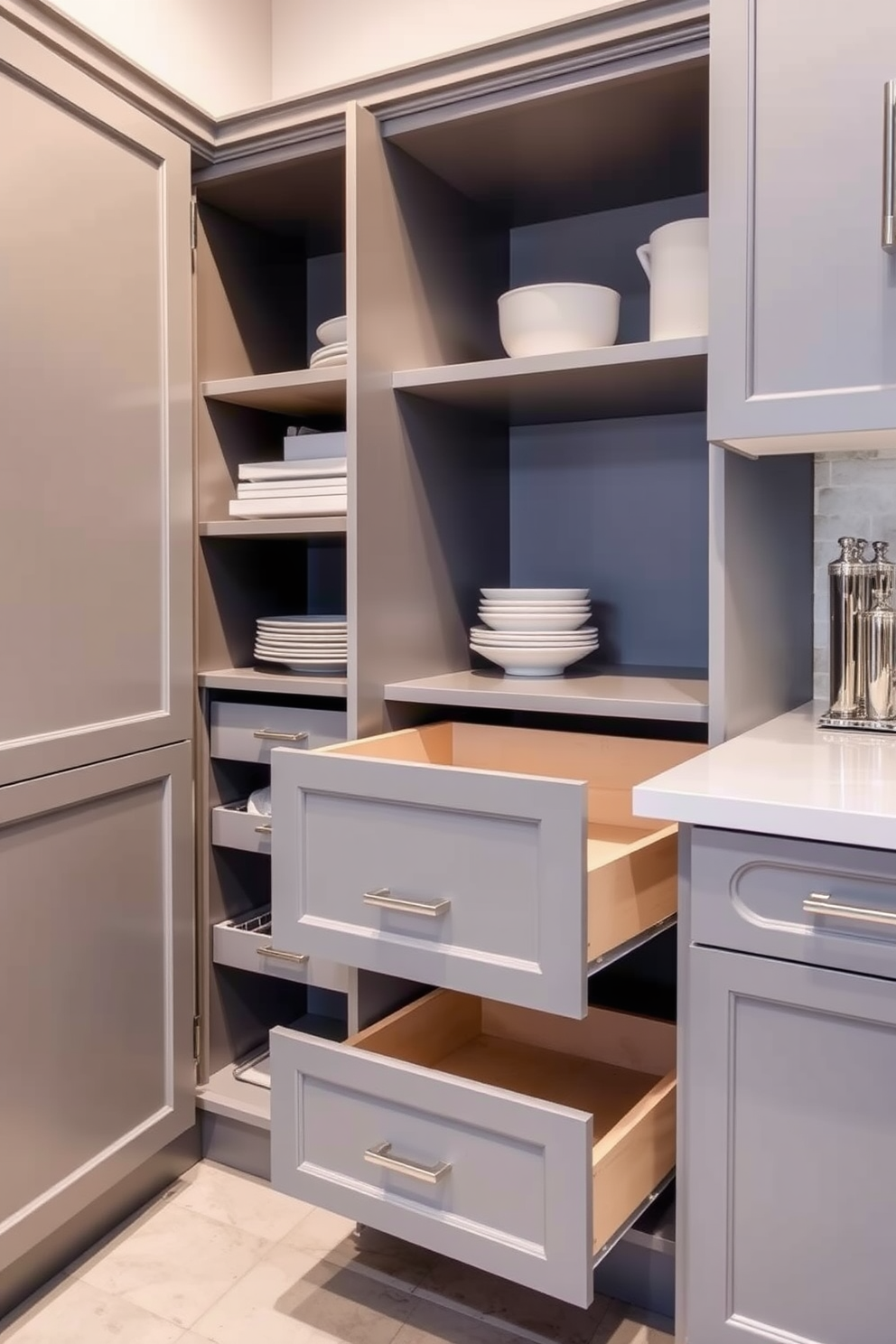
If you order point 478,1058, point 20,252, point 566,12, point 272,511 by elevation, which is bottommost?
point 478,1058

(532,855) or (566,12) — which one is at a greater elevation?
(566,12)

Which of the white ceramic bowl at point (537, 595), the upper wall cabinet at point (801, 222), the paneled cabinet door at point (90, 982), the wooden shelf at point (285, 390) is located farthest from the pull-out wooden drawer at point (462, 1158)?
the wooden shelf at point (285, 390)

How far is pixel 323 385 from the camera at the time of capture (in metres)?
1.67

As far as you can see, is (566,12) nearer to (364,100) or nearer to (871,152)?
(364,100)

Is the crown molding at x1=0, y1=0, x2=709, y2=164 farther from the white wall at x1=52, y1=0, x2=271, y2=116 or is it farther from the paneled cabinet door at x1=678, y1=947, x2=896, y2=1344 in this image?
the paneled cabinet door at x1=678, y1=947, x2=896, y2=1344

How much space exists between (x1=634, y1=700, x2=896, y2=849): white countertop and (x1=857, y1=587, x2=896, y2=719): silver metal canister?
0.14 metres

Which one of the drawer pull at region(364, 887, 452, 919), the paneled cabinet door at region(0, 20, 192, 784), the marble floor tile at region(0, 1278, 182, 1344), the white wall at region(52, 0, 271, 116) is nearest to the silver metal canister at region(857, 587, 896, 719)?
the drawer pull at region(364, 887, 452, 919)

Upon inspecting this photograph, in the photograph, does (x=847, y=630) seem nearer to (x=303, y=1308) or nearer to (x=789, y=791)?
(x=789, y=791)

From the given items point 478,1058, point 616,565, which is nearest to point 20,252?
point 616,565

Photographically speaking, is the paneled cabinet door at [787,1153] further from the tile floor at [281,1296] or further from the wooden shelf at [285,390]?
the wooden shelf at [285,390]

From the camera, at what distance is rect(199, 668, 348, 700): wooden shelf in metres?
1.63

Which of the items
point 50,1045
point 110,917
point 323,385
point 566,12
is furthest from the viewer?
point 566,12

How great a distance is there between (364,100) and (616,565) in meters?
0.86

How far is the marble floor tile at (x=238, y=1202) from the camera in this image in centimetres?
164
